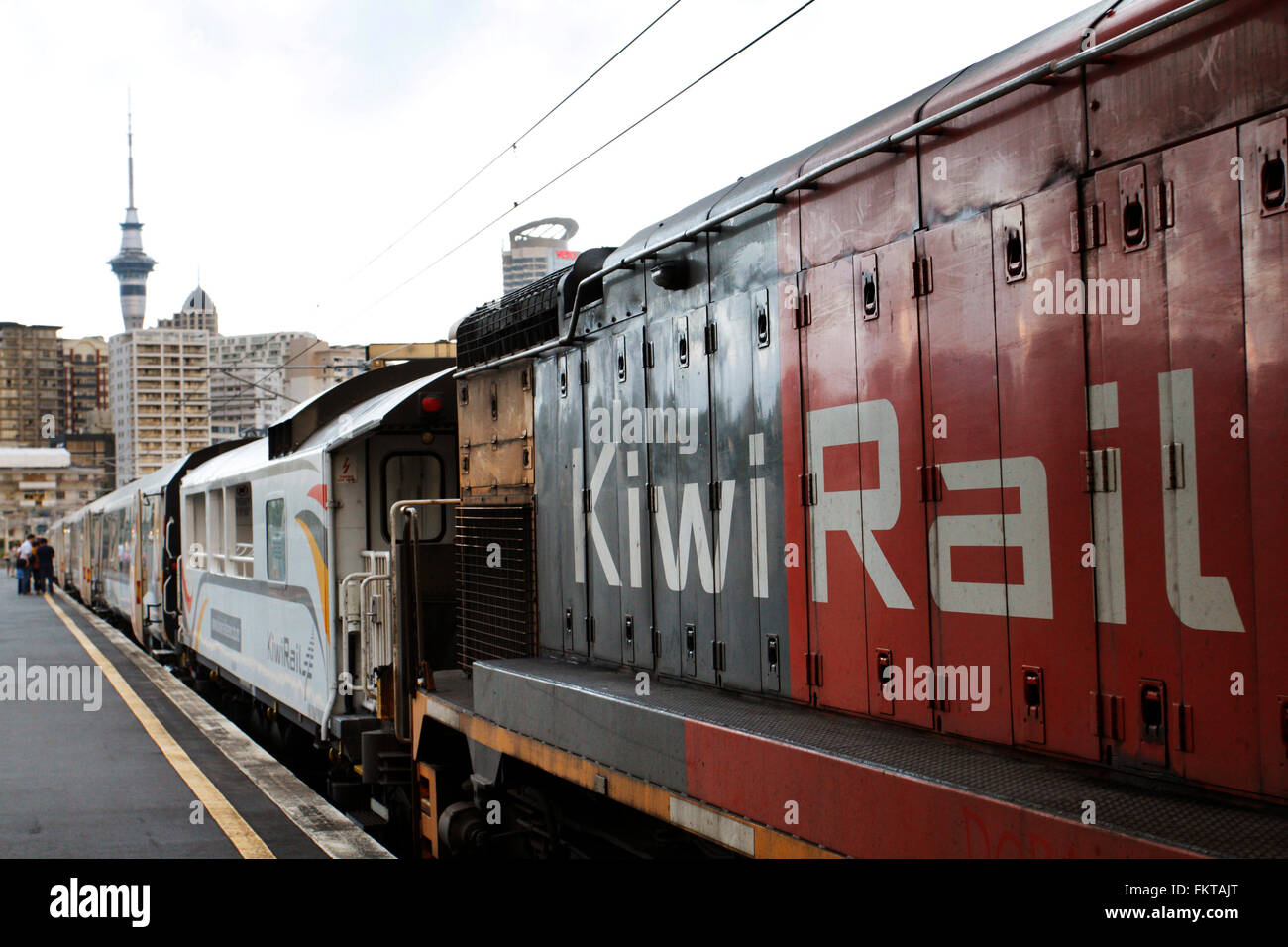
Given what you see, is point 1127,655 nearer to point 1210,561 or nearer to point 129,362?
point 1210,561

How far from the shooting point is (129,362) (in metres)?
88.4

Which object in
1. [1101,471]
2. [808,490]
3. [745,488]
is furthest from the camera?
[745,488]

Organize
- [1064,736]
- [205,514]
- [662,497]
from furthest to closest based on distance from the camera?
[205,514], [662,497], [1064,736]

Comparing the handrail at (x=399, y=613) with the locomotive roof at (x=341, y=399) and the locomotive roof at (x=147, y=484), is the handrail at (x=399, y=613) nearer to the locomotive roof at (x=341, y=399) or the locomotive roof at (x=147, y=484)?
the locomotive roof at (x=341, y=399)

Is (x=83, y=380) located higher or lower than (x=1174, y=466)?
higher

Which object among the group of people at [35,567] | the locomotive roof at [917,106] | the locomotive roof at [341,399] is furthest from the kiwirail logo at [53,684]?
the group of people at [35,567]

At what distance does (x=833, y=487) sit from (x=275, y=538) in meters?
7.17

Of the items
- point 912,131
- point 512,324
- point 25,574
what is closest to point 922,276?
point 912,131

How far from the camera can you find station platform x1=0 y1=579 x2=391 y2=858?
639 centimetres

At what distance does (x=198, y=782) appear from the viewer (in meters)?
7.94

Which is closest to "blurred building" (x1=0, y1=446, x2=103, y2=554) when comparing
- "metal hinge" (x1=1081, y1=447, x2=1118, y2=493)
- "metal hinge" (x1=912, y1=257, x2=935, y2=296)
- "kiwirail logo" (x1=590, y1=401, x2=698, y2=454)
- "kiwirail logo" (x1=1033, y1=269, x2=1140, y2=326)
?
"kiwirail logo" (x1=590, y1=401, x2=698, y2=454)

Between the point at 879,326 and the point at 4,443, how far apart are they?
4713 inches

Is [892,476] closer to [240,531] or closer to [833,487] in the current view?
[833,487]
